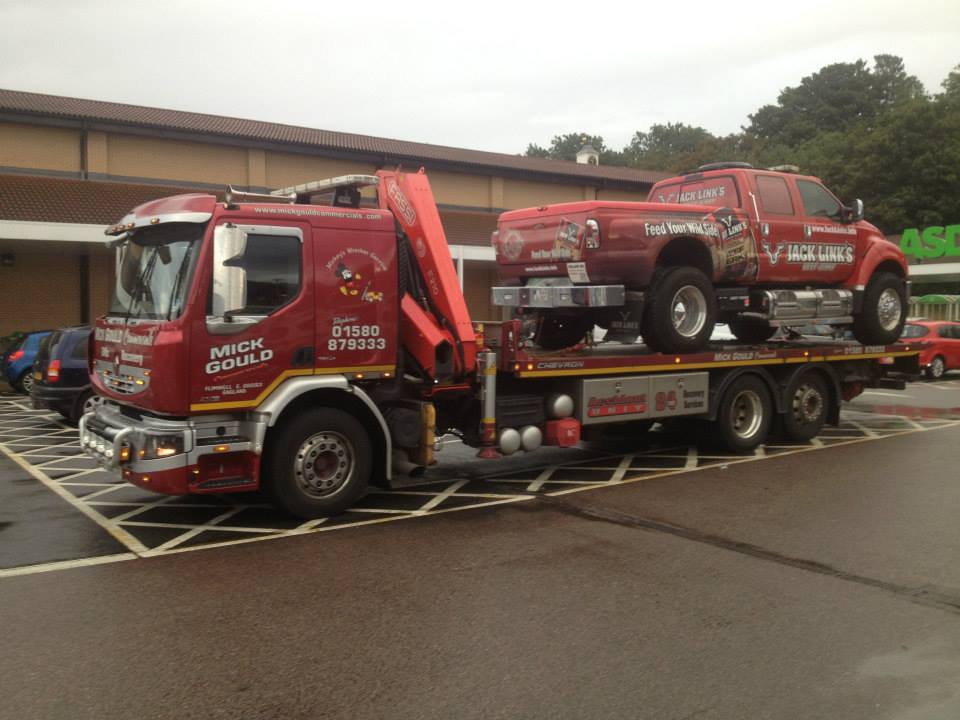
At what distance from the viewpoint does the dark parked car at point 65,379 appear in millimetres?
12938

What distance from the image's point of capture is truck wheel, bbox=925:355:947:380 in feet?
72.6

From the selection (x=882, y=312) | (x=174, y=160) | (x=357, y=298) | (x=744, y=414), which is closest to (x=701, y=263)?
(x=744, y=414)

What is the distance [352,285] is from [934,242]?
115ft

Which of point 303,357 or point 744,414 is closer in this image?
point 303,357

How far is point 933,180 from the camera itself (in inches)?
1919

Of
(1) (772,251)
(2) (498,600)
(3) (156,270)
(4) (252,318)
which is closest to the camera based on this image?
(2) (498,600)

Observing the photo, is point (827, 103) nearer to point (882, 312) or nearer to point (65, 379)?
point (882, 312)

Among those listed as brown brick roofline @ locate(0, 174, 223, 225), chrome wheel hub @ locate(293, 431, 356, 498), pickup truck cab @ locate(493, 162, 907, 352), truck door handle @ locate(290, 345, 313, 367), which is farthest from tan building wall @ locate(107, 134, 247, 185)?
chrome wheel hub @ locate(293, 431, 356, 498)

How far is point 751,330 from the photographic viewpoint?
12.5m

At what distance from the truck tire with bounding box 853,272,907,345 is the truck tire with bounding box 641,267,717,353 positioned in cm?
326

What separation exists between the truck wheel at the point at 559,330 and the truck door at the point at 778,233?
2.22 meters

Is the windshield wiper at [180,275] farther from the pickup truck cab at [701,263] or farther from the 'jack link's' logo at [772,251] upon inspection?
the 'jack link's' logo at [772,251]

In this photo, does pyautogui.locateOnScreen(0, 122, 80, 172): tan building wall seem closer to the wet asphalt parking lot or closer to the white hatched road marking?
the white hatched road marking

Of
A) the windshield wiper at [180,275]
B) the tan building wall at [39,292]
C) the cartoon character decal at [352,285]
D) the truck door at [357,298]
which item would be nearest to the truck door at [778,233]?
the truck door at [357,298]
